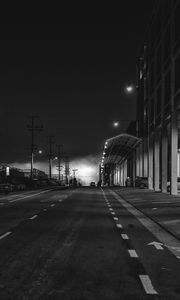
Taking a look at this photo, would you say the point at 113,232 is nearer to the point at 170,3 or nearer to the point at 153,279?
the point at 153,279

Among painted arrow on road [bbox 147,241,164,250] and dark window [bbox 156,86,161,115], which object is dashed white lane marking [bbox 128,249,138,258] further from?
dark window [bbox 156,86,161,115]

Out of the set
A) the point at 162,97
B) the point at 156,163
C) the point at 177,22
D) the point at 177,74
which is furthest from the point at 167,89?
the point at 156,163

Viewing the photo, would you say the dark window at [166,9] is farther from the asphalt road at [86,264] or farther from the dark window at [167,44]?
the asphalt road at [86,264]

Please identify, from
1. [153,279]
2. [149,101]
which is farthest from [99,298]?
[149,101]

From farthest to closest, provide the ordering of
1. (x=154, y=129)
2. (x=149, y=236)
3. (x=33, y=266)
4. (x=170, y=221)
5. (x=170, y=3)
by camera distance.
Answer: (x=154, y=129) → (x=170, y=3) → (x=170, y=221) → (x=149, y=236) → (x=33, y=266)

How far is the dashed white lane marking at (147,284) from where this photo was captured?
24.1 ft

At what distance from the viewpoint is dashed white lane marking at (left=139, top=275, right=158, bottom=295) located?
289 inches

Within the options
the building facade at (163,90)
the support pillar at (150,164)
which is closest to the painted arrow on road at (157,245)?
the building facade at (163,90)

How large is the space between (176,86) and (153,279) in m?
33.2

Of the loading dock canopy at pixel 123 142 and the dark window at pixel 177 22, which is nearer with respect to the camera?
the dark window at pixel 177 22

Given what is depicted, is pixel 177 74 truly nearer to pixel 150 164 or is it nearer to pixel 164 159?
pixel 164 159

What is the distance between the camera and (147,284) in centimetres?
781

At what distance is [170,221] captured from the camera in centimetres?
1903

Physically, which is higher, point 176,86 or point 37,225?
point 176,86
